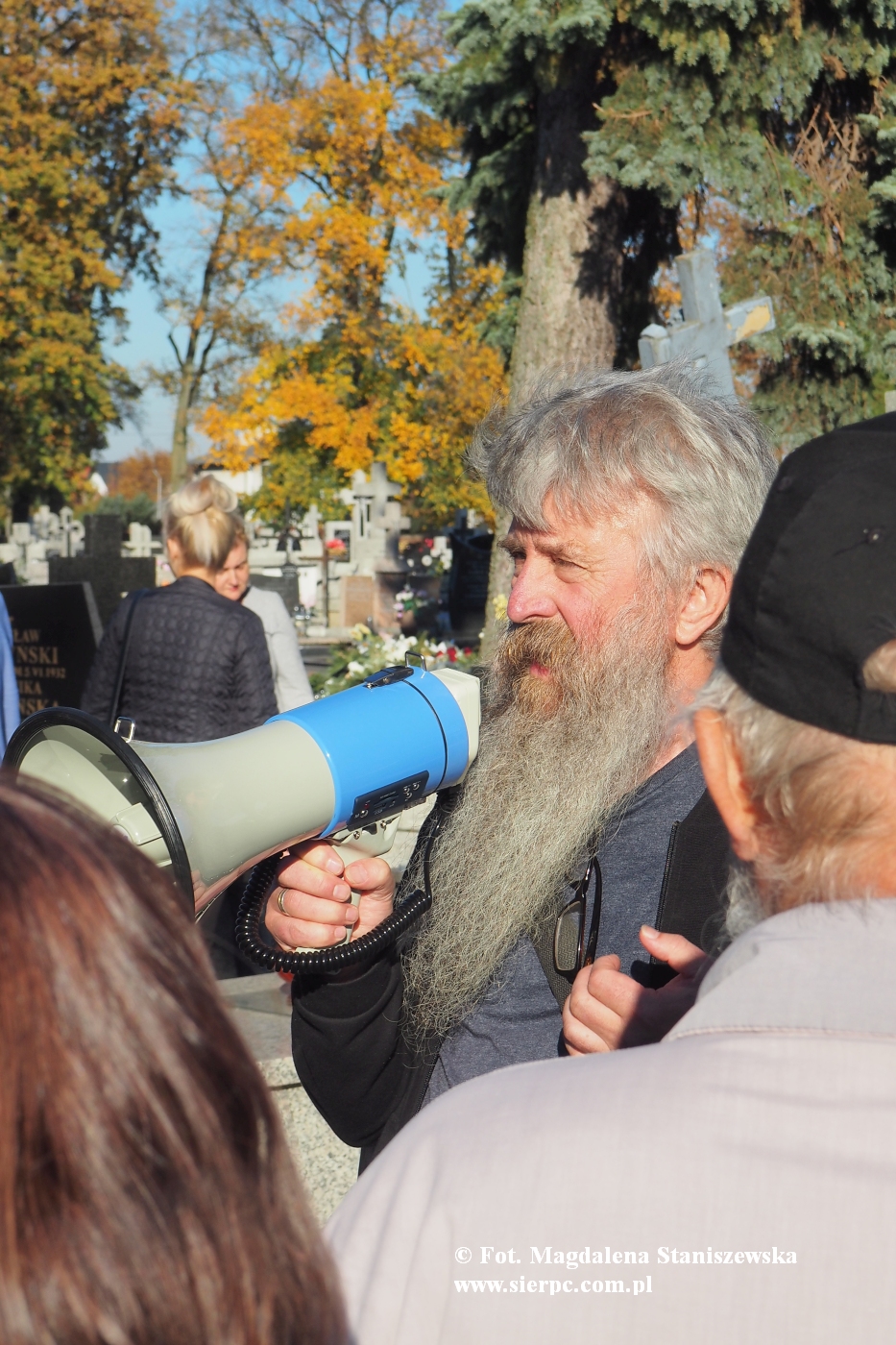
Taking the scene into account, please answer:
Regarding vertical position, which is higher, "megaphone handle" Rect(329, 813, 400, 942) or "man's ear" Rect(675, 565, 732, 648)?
"man's ear" Rect(675, 565, 732, 648)

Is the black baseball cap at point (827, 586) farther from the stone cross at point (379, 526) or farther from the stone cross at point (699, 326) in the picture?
the stone cross at point (379, 526)

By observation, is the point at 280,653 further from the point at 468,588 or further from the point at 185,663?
the point at 468,588

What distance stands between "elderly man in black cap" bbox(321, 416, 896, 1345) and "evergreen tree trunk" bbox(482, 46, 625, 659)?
22.0ft

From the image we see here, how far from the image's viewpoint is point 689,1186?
738 mm

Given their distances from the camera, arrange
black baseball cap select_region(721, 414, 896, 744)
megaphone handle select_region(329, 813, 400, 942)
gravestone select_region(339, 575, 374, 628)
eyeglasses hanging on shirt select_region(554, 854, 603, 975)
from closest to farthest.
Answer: black baseball cap select_region(721, 414, 896, 744) → eyeglasses hanging on shirt select_region(554, 854, 603, 975) → megaphone handle select_region(329, 813, 400, 942) → gravestone select_region(339, 575, 374, 628)

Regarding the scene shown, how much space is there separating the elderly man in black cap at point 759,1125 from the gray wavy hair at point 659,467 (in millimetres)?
952

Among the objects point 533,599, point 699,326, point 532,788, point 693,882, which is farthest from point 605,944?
point 699,326

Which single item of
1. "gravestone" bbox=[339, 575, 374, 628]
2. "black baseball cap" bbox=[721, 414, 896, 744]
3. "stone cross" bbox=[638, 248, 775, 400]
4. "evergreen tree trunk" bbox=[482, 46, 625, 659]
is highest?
"evergreen tree trunk" bbox=[482, 46, 625, 659]

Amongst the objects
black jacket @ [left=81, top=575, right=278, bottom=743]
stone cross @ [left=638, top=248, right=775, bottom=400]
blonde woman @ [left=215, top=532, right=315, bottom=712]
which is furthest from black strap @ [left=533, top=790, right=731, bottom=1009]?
stone cross @ [left=638, top=248, right=775, bottom=400]

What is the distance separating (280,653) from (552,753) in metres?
3.01

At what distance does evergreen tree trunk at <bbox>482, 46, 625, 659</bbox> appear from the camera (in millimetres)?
7695

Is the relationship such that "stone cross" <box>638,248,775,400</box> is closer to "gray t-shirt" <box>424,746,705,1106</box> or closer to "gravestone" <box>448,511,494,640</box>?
"gray t-shirt" <box>424,746,705,1106</box>

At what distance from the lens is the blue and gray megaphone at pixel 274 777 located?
1328mm

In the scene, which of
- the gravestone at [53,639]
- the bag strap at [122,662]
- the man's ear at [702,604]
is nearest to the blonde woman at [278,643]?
the bag strap at [122,662]
